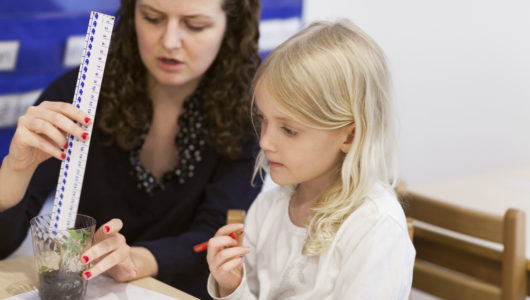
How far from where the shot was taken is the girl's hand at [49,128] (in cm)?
103

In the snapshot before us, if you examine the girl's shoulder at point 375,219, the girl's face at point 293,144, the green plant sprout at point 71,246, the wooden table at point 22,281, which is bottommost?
the wooden table at point 22,281

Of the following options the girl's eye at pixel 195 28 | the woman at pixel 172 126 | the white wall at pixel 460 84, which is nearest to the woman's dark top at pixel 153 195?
the woman at pixel 172 126

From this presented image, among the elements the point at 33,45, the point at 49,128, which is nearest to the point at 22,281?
the point at 49,128

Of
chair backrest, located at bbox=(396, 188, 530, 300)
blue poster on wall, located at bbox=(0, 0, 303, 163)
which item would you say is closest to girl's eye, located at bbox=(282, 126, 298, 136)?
chair backrest, located at bbox=(396, 188, 530, 300)

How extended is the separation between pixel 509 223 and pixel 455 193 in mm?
625

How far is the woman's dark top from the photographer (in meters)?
1.54

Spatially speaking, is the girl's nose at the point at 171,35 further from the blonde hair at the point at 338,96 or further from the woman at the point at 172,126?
the blonde hair at the point at 338,96

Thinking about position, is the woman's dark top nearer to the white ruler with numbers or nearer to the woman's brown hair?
the woman's brown hair

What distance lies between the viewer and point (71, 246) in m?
1.02

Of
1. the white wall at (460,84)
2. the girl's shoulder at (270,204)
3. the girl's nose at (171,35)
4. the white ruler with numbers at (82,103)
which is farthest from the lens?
the white wall at (460,84)

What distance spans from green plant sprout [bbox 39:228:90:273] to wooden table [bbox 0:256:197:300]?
0.12 metres

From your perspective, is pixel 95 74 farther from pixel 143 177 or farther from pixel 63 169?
pixel 143 177

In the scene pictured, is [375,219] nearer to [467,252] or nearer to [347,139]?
[347,139]

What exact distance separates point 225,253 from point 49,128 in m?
0.37
